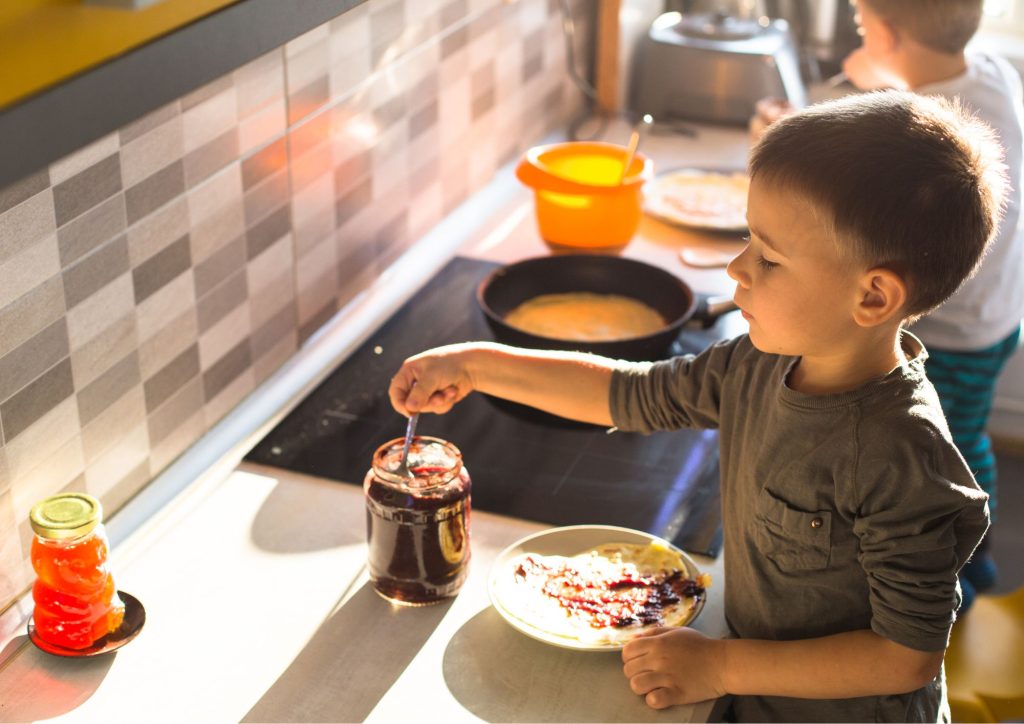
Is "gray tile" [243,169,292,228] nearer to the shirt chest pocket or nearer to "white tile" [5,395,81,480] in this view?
"white tile" [5,395,81,480]

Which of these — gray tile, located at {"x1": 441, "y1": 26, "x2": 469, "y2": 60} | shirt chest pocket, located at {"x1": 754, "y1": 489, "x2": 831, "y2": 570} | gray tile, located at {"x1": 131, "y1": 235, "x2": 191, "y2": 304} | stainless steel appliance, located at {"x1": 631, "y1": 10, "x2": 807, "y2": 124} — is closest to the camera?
shirt chest pocket, located at {"x1": 754, "y1": 489, "x2": 831, "y2": 570}

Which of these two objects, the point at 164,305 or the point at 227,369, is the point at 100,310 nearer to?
the point at 164,305

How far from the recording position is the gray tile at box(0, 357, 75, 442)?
1.12m

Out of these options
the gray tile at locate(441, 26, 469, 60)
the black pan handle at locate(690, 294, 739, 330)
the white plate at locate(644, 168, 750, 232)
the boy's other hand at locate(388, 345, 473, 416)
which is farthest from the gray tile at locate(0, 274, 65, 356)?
the white plate at locate(644, 168, 750, 232)

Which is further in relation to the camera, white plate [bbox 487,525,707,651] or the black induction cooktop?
the black induction cooktop

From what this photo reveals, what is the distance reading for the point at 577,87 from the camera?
2516 mm

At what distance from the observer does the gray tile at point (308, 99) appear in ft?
5.03

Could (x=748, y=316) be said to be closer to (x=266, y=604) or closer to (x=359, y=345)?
(x=266, y=604)

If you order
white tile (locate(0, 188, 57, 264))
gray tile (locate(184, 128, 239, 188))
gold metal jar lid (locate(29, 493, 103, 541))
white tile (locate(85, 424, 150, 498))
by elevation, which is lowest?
white tile (locate(85, 424, 150, 498))

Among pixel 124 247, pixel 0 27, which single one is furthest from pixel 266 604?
pixel 0 27

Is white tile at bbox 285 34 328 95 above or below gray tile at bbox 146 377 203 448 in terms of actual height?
above

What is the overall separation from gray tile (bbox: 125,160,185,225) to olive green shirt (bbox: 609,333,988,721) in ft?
1.79

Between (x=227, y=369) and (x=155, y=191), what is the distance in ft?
0.93

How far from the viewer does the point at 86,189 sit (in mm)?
1173
